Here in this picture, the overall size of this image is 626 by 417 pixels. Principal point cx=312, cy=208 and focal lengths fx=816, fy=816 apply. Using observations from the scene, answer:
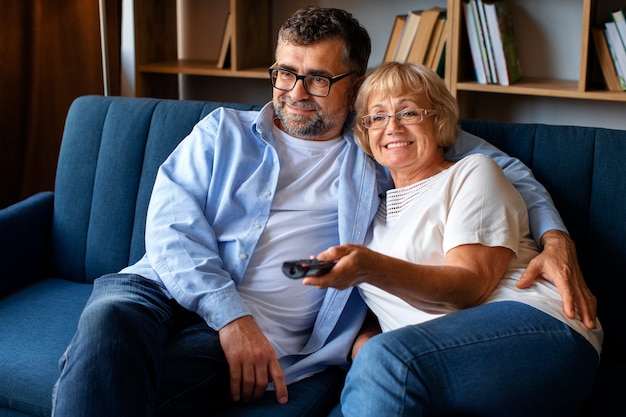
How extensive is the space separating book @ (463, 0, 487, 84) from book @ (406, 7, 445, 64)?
0.13 metres

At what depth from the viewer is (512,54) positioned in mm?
2881

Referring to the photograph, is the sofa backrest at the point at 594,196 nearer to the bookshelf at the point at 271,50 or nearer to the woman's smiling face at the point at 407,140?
the woman's smiling face at the point at 407,140

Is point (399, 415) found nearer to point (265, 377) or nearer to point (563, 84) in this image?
point (265, 377)

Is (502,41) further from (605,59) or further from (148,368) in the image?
(148,368)

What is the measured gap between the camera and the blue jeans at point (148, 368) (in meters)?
1.46

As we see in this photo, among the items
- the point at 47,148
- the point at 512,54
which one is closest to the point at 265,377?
the point at 512,54

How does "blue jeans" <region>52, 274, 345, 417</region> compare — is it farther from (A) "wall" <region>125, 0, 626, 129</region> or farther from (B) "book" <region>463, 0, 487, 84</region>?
(A) "wall" <region>125, 0, 626, 129</region>

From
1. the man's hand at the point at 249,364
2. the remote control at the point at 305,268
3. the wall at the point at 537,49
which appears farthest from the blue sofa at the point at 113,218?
the wall at the point at 537,49

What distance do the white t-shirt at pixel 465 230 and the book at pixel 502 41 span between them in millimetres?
1193

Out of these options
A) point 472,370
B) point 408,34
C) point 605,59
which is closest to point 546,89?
point 605,59

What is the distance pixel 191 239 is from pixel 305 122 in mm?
391

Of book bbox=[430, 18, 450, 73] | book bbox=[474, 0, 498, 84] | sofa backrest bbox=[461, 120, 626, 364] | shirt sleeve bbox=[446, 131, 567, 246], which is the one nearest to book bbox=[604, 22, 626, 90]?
book bbox=[474, 0, 498, 84]

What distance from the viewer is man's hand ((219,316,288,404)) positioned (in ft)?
5.38

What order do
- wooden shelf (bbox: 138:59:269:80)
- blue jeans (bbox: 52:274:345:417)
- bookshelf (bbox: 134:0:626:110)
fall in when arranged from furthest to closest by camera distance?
1. wooden shelf (bbox: 138:59:269:80)
2. bookshelf (bbox: 134:0:626:110)
3. blue jeans (bbox: 52:274:345:417)
